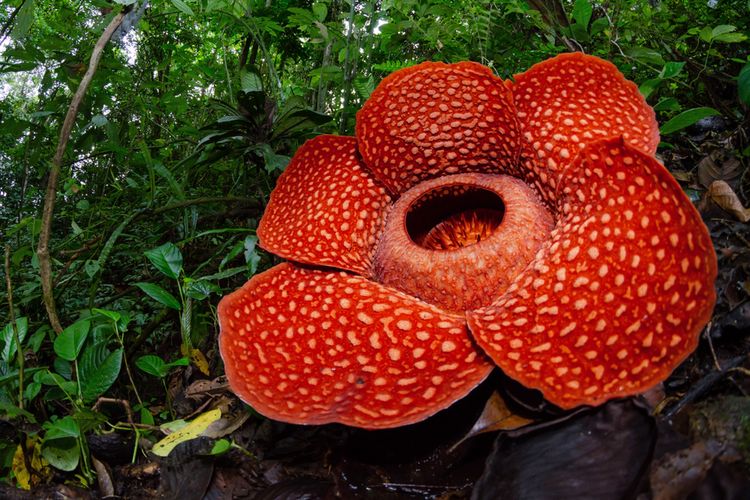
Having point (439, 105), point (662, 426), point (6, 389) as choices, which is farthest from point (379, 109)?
point (6, 389)

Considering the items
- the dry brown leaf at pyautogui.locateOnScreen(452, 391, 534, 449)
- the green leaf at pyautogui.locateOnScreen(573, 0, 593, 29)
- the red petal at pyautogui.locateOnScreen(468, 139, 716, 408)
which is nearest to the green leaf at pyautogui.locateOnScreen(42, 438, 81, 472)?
the dry brown leaf at pyautogui.locateOnScreen(452, 391, 534, 449)

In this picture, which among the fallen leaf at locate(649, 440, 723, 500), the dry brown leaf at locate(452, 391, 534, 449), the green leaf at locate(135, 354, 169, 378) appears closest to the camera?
the fallen leaf at locate(649, 440, 723, 500)

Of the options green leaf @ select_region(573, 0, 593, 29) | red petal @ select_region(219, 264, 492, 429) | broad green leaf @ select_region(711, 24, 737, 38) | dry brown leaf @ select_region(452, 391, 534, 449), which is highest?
green leaf @ select_region(573, 0, 593, 29)

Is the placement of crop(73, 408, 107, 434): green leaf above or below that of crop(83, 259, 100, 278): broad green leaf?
below

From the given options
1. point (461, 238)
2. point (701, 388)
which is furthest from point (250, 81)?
point (701, 388)

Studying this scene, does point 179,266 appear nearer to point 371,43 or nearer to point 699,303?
point 371,43

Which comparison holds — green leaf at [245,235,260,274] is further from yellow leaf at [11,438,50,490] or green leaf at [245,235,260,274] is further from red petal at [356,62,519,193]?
yellow leaf at [11,438,50,490]
